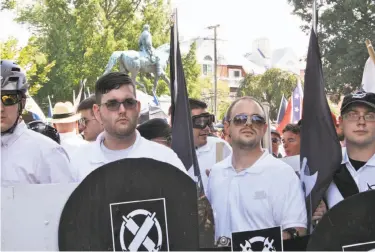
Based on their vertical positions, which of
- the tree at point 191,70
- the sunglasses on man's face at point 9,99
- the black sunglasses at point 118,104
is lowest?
the tree at point 191,70

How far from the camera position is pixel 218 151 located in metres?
4.65

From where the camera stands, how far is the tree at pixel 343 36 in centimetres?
1895

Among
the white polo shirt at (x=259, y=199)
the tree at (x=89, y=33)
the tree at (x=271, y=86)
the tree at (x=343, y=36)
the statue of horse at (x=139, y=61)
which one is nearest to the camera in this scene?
the white polo shirt at (x=259, y=199)

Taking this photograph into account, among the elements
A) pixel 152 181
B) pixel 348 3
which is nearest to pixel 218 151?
pixel 152 181

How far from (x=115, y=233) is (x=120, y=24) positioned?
2779cm

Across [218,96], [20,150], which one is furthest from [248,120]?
[218,96]

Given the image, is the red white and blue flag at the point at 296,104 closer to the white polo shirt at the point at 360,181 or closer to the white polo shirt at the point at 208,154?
the white polo shirt at the point at 208,154

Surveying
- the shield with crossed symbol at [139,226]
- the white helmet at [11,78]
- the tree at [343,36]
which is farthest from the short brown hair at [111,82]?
the tree at [343,36]

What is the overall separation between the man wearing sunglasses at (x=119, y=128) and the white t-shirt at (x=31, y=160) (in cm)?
34

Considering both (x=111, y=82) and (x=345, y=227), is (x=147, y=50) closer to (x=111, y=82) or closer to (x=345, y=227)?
(x=111, y=82)

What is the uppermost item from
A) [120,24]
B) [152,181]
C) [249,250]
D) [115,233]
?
[120,24]

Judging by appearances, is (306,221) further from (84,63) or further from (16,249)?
(84,63)

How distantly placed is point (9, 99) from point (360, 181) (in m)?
1.83

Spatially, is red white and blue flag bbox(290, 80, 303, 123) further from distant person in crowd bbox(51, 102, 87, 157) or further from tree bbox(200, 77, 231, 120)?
tree bbox(200, 77, 231, 120)
